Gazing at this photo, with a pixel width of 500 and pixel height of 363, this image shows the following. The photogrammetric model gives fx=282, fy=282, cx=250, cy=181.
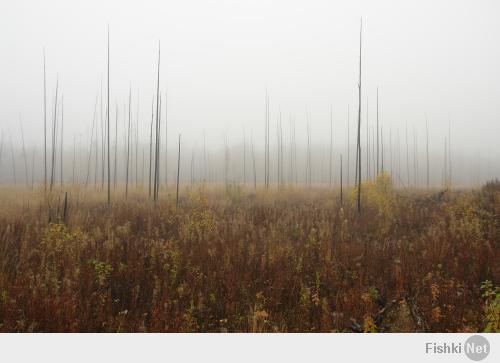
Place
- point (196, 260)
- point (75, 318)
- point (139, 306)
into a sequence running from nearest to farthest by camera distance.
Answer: point (75, 318) → point (139, 306) → point (196, 260)

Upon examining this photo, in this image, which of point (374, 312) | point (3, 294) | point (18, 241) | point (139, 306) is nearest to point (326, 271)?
point (374, 312)

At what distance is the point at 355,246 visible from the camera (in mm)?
5121

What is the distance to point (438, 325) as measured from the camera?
9.25 ft

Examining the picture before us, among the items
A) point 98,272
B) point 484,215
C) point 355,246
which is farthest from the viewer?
point 484,215

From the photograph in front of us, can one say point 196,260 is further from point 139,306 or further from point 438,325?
point 438,325

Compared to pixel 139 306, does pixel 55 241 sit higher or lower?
higher

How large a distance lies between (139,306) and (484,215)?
8.49 m

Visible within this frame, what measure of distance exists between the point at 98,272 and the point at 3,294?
1.02 m

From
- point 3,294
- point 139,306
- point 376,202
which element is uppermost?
point 376,202

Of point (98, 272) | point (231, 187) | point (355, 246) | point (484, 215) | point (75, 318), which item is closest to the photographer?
point (75, 318)

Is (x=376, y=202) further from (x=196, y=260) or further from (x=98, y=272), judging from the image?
(x=98, y=272)

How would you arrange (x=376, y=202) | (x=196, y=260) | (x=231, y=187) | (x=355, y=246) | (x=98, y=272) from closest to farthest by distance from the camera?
(x=98, y=272) → (x=196, y=260) → (x=355, y=246) → (x=376, y=202) → (x=231, y=187)

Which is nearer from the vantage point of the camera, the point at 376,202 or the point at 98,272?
the point at 98,272
